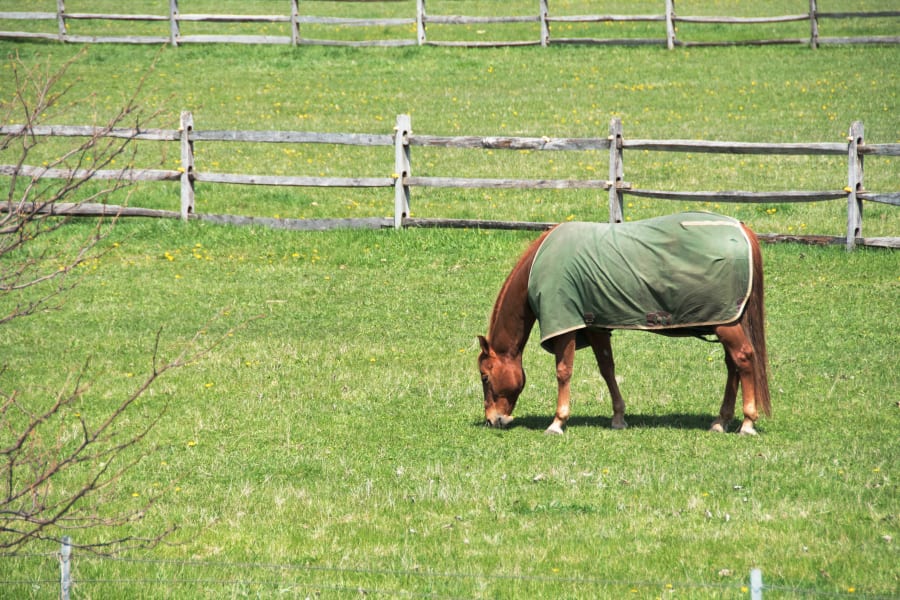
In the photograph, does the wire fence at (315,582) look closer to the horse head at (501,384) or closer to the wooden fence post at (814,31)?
the horse head at (501,384)

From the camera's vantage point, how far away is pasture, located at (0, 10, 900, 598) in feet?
21.6

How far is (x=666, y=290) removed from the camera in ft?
28.7

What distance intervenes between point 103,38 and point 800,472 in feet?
83.3

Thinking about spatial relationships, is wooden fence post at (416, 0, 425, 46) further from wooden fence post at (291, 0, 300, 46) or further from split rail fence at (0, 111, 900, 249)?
split rail fence at (0, 111, 900, 249)

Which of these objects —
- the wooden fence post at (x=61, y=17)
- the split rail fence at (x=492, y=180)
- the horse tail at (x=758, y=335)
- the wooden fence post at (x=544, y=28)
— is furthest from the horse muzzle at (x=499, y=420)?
the wooden fence post at (x=61, y=17)

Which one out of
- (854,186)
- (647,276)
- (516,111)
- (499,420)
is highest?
(516,111)

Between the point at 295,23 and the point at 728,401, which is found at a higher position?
the point at 295,23

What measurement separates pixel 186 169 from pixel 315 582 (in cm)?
1193

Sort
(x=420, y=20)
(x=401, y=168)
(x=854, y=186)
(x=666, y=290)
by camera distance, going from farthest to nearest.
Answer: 1. (x=420, y=20)
2. (x=401, y=168)
3. (x=854, y=186)
4. (x=666, y=290)

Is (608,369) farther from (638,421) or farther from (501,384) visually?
(501,384)

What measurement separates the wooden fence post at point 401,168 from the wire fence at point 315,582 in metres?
10.5

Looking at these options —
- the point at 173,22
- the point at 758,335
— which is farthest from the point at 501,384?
the point at 173,22

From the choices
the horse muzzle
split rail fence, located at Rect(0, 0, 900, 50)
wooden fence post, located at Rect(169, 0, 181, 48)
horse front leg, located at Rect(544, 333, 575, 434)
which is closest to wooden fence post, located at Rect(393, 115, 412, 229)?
the horse muzzle

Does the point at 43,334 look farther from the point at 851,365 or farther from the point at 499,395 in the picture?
the point at 851,365
